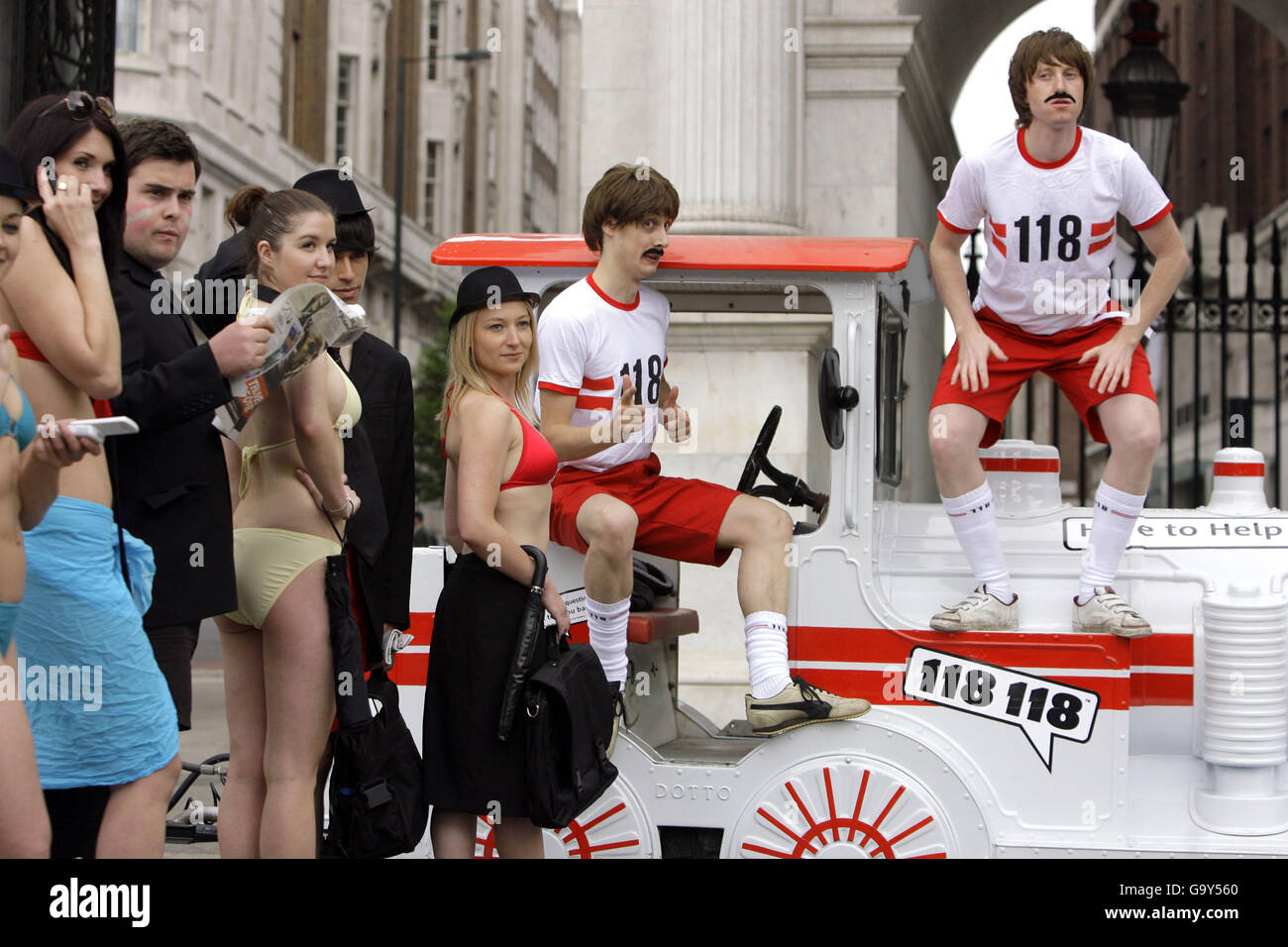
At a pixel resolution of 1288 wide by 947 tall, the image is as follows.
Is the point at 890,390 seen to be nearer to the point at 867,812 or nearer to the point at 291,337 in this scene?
the point at 867,812

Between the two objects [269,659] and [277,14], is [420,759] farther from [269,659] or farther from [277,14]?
[277,14]

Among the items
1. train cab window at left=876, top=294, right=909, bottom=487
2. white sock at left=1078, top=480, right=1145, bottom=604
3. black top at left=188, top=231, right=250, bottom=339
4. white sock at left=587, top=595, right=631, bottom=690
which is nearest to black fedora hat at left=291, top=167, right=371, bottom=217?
black top at left=188, top=231, right=250, bottom=339

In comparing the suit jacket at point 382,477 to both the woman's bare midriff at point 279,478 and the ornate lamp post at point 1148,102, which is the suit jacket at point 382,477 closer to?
the woman's bare midriff at point 279,478

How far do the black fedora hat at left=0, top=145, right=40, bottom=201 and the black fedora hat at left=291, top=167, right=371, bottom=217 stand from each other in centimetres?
130

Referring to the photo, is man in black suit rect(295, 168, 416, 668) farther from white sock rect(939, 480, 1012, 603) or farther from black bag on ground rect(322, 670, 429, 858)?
white sock rect(939, 480, 1012, 603)

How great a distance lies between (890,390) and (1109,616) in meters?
1.06

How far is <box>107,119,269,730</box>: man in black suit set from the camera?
358 cm

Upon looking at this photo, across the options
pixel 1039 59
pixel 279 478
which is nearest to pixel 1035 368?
pixel 1039 59

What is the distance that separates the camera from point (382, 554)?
446cm

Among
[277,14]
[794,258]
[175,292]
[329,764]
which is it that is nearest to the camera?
[175,292]

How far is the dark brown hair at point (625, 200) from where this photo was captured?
15.5ft

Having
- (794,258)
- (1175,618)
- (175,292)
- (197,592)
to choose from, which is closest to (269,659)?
(197,592)
